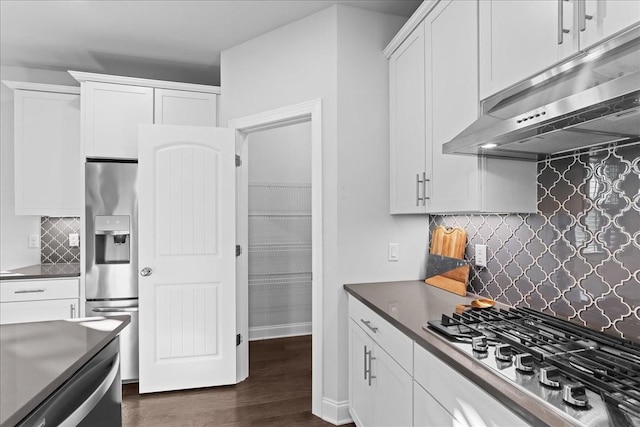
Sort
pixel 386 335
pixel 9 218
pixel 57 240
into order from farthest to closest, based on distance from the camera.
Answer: pixel 57 240 → pixel 9 218 → pixel 386 335

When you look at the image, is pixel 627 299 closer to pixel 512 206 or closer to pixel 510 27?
pixel 512 206

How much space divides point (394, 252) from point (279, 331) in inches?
82.7

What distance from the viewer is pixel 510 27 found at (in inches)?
54.7

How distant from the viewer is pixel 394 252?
2.52m

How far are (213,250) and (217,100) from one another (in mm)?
1359

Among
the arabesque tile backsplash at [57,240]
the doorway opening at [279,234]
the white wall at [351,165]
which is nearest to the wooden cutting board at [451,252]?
the white wall at [351,165]

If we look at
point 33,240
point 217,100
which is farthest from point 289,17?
point 33,240

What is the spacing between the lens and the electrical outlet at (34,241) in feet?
11.3

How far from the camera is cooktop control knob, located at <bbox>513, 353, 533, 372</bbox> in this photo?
40.1 inches

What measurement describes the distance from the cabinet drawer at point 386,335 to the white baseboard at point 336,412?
60 cm

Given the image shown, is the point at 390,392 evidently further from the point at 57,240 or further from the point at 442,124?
the point at 57,240

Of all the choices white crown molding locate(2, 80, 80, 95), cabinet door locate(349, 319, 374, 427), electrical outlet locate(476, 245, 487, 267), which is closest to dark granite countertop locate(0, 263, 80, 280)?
white crown molding locate(2, 80, 80, 95)

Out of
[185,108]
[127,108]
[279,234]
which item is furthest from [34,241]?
[279,234]

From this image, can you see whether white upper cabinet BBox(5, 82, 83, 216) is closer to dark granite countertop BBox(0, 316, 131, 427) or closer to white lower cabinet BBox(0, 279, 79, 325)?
white lower cabinet BBox(0, 279, 79, 325)
